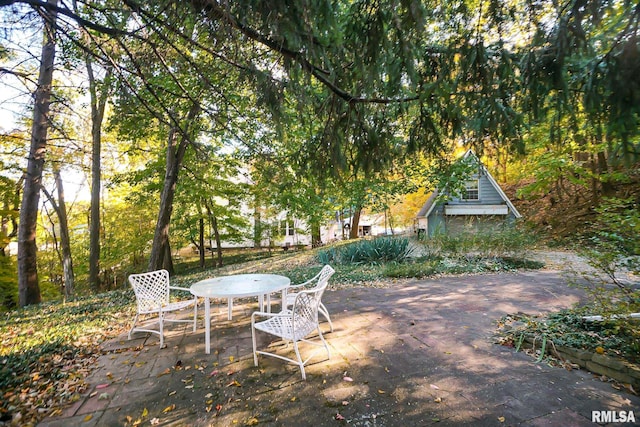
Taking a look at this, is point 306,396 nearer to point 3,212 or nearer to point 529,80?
point 529,80

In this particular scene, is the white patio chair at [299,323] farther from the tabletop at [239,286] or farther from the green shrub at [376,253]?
the green shrub at [376,253]

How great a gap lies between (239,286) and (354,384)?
1.81 meters

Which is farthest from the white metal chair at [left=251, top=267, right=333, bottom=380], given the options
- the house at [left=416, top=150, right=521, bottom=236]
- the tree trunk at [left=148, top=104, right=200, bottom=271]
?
the house at [left=416, top=150, right=521, bottom=236]

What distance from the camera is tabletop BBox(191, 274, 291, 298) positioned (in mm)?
3182

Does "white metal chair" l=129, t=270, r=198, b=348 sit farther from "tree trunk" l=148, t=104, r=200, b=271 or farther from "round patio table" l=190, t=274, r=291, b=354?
"tree trunk" l=148, t=104, r=200, b=271

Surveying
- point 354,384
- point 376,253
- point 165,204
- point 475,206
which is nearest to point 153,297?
point 354,384

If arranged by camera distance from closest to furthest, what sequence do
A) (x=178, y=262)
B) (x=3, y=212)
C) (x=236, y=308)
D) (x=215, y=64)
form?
1. (x=215, y=64)
2. (x=236, y=308)
3. (x=3, y=212)
4. (x=178, y=262)

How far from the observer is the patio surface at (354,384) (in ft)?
6.69

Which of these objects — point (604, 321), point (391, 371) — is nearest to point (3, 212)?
point (391, 371)

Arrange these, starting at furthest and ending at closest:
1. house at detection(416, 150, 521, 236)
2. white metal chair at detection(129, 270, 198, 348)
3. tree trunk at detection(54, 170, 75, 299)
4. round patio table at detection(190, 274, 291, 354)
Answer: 1. house at detection(416, 150, 521, 236)
2. tree trunk at detection(54, 170, 75, 299)
3. white metal chair at detection(129, 270, 198, 348)
4. round patio table at detection(190, 274, 291, 354)

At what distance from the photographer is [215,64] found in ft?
12.6

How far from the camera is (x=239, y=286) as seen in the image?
3561 mm

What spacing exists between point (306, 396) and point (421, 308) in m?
2.66

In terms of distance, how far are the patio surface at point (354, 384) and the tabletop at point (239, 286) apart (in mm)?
609
